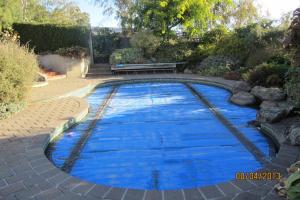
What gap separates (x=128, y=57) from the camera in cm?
1695

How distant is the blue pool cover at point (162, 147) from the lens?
14.6 ft

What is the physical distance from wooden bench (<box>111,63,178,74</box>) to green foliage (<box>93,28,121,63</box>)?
5007mm

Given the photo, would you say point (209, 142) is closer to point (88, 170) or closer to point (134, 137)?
point (134, 137)

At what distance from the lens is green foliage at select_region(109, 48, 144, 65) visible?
54.9ft

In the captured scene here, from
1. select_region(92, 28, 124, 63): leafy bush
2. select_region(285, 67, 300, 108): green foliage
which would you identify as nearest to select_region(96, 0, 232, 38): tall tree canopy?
select_region(92, 28, 124, 63): leafy bush

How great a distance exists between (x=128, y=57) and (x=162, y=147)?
11983mm

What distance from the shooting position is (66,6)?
3009cm

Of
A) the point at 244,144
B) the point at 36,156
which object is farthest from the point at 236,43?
the point at 36,156

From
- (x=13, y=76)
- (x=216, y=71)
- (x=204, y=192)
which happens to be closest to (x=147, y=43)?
(x=216, y=71)

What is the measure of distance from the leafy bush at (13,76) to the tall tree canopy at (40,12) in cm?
940

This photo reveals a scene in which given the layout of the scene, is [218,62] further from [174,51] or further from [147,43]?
[147,43]

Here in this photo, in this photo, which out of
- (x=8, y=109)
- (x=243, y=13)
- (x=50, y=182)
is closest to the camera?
(x=50, y=182)

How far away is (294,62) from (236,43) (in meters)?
10.6

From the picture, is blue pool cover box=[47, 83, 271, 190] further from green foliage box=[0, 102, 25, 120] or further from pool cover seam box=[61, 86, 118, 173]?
green foliage box=[0, 102, 25, 120]
